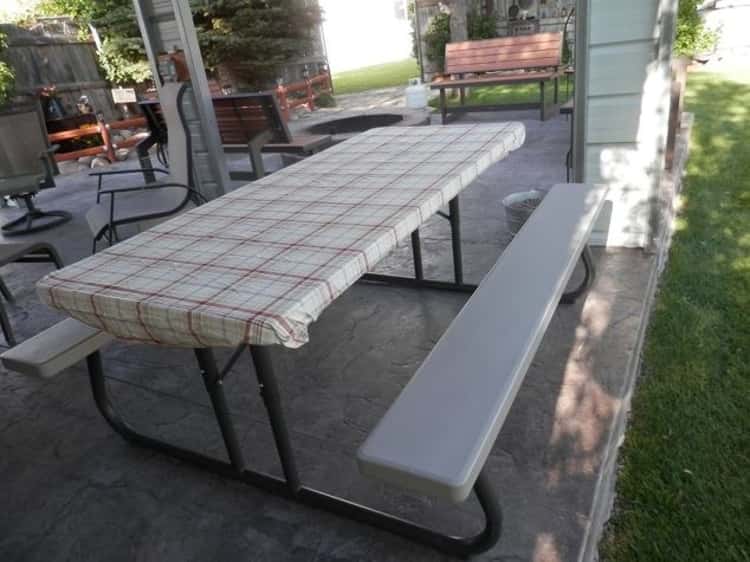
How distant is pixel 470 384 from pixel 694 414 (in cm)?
105

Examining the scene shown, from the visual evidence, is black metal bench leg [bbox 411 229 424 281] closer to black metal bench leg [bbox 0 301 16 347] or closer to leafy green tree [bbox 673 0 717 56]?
black metal bench leg [bbox 0 301 16 347]

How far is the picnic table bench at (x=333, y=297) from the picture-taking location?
43.0 inches

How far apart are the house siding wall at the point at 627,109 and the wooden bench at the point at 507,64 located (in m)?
3.98

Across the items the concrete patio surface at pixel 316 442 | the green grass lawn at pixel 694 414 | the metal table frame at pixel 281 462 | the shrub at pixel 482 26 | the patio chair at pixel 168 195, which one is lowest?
the green grass lawn at pixel 694 414

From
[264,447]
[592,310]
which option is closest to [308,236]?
[264,447]

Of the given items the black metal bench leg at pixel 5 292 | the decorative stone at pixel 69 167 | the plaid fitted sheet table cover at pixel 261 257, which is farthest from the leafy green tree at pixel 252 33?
the plaid fitted sheet table cover at pixel 261 257

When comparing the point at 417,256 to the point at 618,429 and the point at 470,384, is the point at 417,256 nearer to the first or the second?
→ the point at 618,429

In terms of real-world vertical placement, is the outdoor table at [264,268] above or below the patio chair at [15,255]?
above

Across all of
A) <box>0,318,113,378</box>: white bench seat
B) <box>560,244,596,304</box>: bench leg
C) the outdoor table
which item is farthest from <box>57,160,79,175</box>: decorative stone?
<box>560,244,596,304</box>: bench leg

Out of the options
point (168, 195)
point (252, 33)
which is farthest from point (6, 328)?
point (252, 33)

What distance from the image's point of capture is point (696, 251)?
2908 millimetres

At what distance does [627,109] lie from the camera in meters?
2.64

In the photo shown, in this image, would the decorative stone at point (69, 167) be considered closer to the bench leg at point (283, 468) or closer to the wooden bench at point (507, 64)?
the wooden bench at point (507, 64)

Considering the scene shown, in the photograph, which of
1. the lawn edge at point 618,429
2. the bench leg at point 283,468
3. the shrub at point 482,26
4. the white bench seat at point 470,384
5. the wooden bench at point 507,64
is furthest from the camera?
the shrub at point 482,26
